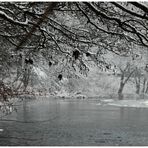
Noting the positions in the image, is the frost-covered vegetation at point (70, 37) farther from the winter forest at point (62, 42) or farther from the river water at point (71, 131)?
the river water at point (71, 131)

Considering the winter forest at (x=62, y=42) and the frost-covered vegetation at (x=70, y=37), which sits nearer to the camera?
the winter forest at (x=62, y=42)

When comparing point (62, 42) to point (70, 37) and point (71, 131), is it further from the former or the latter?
point (71, 131)

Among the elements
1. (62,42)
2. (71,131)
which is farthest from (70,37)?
(71,131)

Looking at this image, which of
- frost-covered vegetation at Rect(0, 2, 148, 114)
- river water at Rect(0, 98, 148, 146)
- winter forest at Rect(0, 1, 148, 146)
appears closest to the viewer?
winter forest at Rect(0, 1, 148, 146)

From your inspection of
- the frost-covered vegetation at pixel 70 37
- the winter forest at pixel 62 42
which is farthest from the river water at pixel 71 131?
the frost-covered vegetation at pixel 70 37

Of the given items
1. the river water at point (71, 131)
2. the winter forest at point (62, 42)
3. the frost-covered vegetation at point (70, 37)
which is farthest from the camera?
the river water at point (71, 131)

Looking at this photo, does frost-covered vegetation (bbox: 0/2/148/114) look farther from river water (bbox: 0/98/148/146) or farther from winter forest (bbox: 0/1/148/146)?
river water (bbox: 0/98/148/146)

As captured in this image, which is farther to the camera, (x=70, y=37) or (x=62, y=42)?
(x=62, y=42)

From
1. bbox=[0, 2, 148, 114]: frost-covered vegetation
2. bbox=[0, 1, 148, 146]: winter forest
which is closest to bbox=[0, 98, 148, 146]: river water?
bbox=[0, 1, 148, 146]: winter forest

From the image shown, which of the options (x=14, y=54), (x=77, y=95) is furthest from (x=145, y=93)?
(x=14, y=54)

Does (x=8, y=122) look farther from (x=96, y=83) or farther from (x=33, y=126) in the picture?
(x=96, y=83)

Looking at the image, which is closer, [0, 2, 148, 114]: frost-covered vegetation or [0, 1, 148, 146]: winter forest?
[0, 1, 148, 146]: winter forest

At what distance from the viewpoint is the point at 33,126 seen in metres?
15.5

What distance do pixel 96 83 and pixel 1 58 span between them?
1522 inches
